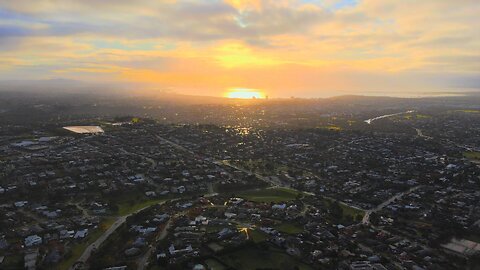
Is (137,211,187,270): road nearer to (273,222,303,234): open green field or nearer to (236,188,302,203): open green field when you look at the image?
(236,188,302,203): open green field

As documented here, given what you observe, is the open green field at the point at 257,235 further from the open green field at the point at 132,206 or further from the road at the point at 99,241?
the open green field at the point at 132,206

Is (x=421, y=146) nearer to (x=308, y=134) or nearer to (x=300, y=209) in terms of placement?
(x=308, y=134)

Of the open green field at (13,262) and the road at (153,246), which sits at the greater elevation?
the road at (153,246)

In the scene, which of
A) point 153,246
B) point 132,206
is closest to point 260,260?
point 153,246

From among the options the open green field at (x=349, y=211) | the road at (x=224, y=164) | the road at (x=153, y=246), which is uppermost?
the road at (x=224, y=164)

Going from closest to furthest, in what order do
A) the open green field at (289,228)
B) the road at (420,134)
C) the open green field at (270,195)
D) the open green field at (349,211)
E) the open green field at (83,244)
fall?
the open green field at (83,244) < the open green field at (289,228) < the open green field at (349,211) < the open green field at (270,195) < the road at (420,134)

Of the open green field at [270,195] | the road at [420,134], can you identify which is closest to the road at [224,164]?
the open green field at [270,195]

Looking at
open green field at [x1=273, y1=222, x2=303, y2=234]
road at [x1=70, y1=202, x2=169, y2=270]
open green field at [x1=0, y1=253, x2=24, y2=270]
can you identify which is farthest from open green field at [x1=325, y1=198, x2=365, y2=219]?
open green field at [x1=0, y1=253, x2=24, y2=270]
